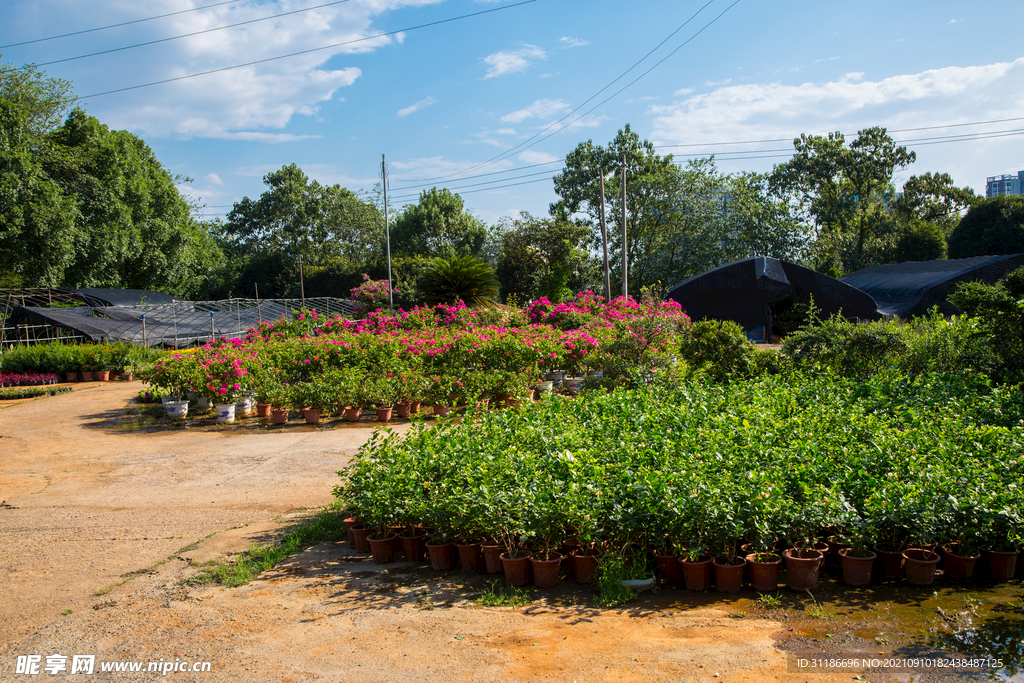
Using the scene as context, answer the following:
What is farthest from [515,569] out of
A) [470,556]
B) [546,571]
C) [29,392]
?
[29,392]

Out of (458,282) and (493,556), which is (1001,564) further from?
(458,282)

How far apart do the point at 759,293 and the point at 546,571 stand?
62.5 feet

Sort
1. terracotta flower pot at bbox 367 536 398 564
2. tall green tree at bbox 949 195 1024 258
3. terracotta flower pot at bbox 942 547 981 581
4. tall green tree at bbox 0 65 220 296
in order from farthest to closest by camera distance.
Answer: tall green tree at bbox 949 195 1024 258
tall green tree at bbox 0 65 220 296
terracotta flower pot at bbox 367 536 398 564
terracotta flower pot at bbox 942 547 981 581

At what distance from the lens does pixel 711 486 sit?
155 inches

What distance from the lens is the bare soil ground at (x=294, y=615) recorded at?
3127 mm

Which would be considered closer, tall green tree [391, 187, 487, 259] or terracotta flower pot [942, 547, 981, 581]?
terracotta flower pot [942, 547, 981, 581]

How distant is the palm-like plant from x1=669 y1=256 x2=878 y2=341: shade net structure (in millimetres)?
8272

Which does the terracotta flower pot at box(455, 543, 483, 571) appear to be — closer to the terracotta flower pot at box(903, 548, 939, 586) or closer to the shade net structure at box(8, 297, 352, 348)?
the terracotta flower pot at box(903, 548, 939, 586)

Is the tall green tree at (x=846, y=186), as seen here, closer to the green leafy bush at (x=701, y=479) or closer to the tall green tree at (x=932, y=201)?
the tall green tree at (x=932, y=201)

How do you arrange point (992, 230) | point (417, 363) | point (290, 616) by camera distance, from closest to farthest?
point (290, 616), point (417, 363), point (992, 230)

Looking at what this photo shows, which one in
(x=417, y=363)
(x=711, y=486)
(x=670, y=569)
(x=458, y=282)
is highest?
(x=458, y=282)

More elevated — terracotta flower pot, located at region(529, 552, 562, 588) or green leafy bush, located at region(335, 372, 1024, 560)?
green leafy bush, located at region(335, 372, 1024, 560)

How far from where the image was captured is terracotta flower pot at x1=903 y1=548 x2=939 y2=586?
12.9ft

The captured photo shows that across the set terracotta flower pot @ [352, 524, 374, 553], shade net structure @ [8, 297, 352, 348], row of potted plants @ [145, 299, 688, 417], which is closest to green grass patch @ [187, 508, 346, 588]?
terracotta flower pot @ [352, 524, 374, 553]
